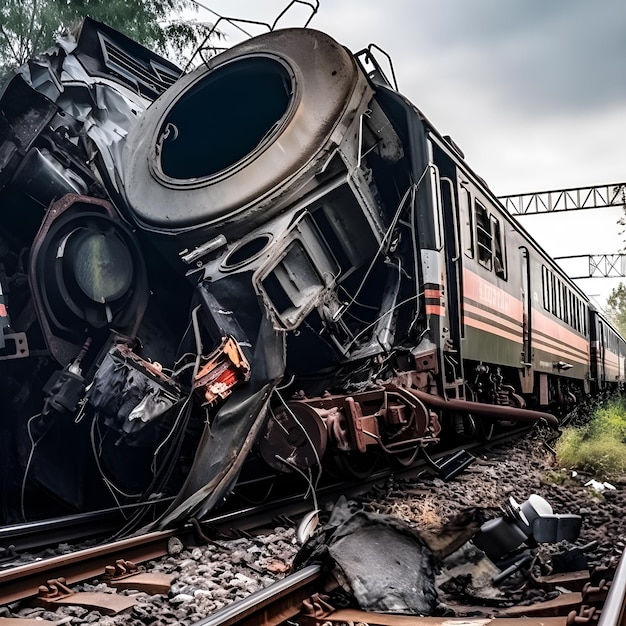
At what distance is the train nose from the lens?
5695 mm

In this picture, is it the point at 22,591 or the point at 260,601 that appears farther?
the point at 22,591

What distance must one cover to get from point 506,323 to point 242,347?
446 centimetres

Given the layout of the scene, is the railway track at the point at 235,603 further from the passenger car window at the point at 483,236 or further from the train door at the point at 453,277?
the passenger car window at the point at 483,236

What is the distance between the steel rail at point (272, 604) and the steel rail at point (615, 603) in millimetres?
1274

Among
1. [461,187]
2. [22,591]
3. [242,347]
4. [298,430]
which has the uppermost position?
[461,187]

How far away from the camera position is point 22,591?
354cm

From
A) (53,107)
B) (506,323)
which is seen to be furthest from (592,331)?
(53,107)

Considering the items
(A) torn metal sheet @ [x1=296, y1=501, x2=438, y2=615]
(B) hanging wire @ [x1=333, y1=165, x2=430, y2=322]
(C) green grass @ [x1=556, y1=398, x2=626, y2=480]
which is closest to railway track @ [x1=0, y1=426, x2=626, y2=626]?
(A) torn metal sheet @ [x1=296, y1=501, x2=438, y2=615]

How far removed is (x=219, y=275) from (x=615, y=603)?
12.1 feet

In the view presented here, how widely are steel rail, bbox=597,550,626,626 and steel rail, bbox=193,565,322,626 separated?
1.27 m

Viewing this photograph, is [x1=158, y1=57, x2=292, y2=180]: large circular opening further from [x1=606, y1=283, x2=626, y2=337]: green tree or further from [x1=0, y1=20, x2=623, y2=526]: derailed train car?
[x1=606, y1=283, x2=626, y2=337]: green tree

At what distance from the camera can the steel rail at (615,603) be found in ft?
7.80

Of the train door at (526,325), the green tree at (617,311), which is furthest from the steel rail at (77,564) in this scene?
the green tree at (617,311)

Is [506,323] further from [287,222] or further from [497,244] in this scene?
[287,222]
